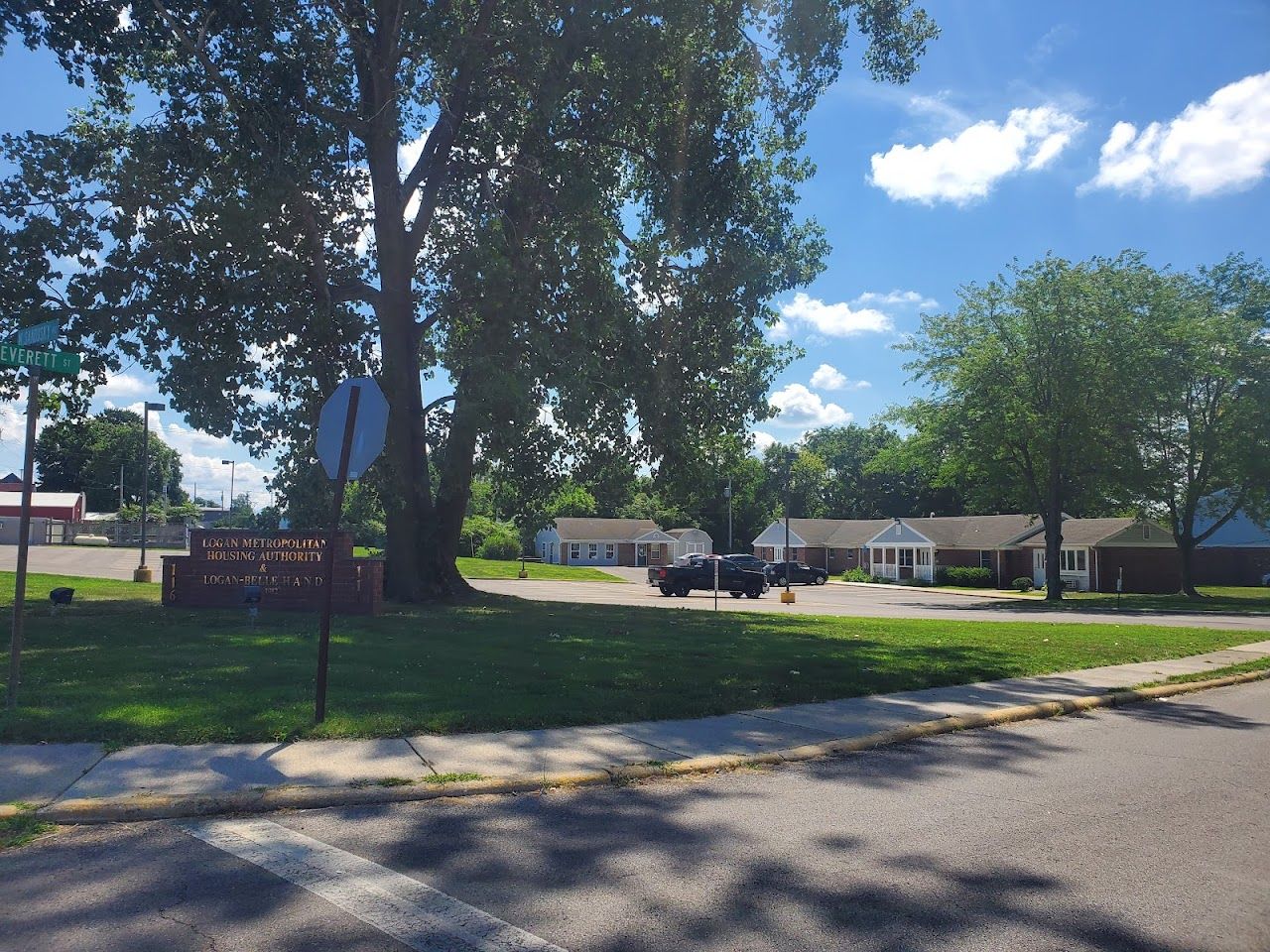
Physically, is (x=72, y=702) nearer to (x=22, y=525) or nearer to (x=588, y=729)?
(x=22, y=525)

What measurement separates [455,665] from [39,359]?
554cm

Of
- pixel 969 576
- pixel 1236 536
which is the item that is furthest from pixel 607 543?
pixel 1236 536

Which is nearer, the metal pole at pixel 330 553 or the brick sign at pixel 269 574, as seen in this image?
the metal pole at pixel 330 553

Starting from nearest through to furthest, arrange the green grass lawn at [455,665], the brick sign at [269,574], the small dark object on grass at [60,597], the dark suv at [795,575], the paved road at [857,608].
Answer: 1. the green grass lawn at [455,665]
2. the small dark object on grass at [60,597]
3. the brick sign at [269,574]
4. the paved road at [857,608]
5. the dark suv at [795,575]

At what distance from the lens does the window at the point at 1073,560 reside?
56.8m

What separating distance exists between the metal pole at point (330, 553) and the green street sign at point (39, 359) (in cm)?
227

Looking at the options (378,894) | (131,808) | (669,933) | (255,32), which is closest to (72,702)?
(131,808)

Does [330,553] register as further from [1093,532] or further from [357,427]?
[1093,532]

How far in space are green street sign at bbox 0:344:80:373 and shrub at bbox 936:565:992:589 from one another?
194 ft

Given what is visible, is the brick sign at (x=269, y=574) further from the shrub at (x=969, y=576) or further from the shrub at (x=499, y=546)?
the shrub at (x=499, y=546)

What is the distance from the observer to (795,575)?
55.3 metres

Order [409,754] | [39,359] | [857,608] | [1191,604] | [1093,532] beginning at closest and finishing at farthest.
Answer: [409,754] → [39,359] → [857,608] → [1191,604] → [1093,532]

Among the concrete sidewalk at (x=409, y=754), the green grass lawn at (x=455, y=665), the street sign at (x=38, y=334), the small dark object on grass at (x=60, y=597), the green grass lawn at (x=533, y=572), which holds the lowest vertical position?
the green grass lawn at (x=533, y=572)

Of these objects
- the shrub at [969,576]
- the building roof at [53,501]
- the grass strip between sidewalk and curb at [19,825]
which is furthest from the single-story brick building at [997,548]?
the building roof at [53,501]
